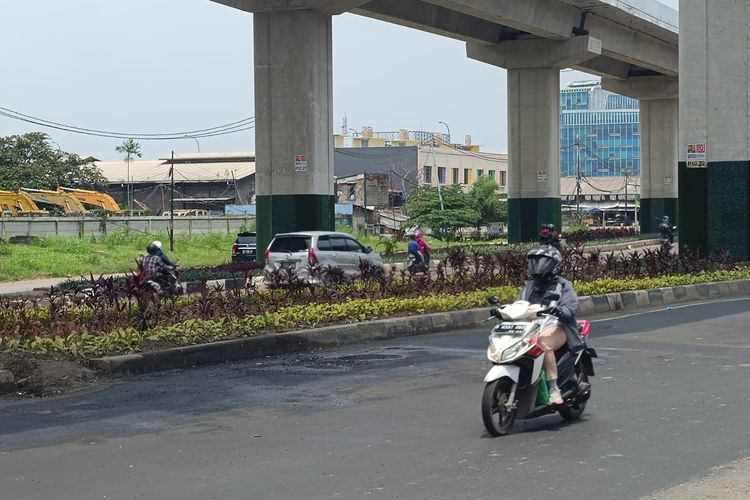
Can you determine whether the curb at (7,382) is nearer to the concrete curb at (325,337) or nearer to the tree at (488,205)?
the concrete curb at (325,337)

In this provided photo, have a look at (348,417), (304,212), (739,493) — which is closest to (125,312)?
(348,417)

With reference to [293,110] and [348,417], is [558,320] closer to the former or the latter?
[348,417]

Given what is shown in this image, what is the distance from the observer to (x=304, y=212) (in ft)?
112

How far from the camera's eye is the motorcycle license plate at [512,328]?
31.0ft

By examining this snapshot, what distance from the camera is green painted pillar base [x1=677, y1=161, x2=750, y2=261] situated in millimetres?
29422

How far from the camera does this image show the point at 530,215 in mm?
49531

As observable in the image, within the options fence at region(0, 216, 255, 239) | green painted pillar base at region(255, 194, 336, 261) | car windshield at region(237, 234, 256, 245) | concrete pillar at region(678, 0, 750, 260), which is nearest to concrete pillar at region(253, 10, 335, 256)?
green painted pillar base at region(255, 194, 336, 261)

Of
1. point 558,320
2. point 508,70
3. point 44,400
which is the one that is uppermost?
point 508,70

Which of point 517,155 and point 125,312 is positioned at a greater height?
point 517,155

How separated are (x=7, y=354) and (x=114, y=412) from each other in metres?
2.87

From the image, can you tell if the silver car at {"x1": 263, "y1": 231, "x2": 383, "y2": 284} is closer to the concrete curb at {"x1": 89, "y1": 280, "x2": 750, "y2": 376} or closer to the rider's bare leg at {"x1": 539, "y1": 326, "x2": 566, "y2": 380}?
the concrete curb at {"x1": 89, "y1": 280, "x2": 750, "y2": 376}

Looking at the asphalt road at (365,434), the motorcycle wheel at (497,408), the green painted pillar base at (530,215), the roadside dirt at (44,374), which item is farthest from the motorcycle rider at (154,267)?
the green painted pillar base at (530,215)

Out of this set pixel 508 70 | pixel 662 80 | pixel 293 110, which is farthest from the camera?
pixel 662 80

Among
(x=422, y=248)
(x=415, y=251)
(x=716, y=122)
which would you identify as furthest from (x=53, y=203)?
(x=716, y=122)
